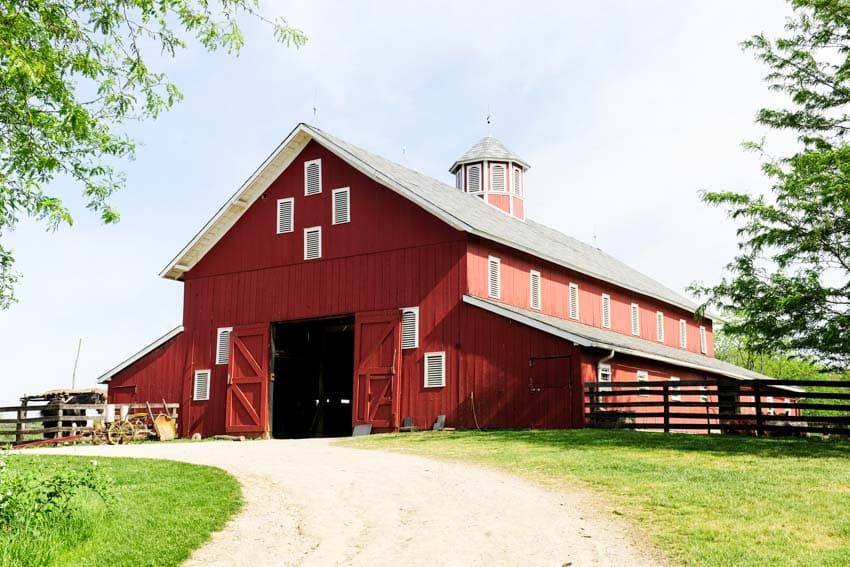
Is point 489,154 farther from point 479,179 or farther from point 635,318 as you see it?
point 635,318

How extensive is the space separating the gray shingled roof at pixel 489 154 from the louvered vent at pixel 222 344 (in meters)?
11.6

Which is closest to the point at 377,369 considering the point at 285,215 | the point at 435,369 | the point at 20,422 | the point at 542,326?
the point at 435,369

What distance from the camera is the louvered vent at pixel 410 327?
2434 cm

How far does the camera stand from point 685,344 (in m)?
38.1

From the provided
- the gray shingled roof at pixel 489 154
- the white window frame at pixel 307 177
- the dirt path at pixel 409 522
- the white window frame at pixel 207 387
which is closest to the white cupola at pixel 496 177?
the gray shingled roof at pixel 489 154

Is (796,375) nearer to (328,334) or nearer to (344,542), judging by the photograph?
(328,334)

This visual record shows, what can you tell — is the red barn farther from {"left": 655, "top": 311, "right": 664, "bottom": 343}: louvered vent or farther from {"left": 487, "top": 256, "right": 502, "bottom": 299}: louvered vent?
{"left": 655, "top": 311, "right": 664, "bottom": 343}: louvered vent

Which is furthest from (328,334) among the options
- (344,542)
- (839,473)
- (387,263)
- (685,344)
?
(344,542)

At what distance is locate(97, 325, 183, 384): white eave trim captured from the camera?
28656mm

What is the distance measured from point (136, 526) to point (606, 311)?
23.6 metres

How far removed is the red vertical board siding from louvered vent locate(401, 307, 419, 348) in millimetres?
1768

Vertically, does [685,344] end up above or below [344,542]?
above

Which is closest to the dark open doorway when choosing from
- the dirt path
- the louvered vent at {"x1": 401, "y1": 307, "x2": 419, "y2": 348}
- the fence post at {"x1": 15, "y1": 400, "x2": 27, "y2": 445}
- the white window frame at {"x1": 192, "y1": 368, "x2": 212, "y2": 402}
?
the white window frame at {"x1": 192, "y1": 368, "x2": 212, "y2": 402}

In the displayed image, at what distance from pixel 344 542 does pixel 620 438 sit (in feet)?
34.6
